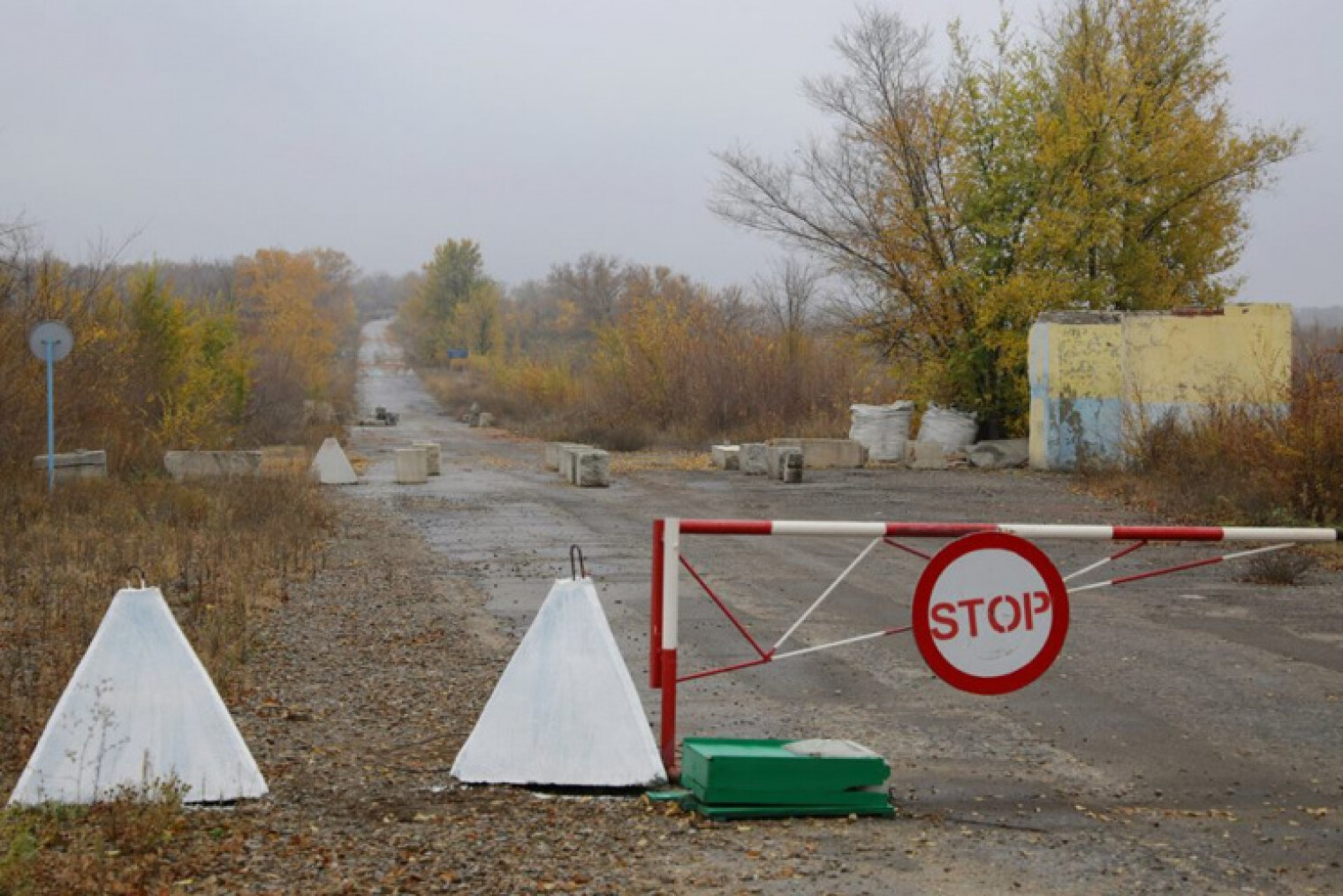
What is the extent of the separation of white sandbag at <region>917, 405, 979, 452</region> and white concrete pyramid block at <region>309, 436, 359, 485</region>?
12226 mm

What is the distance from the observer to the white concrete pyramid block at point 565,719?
6.20 metres

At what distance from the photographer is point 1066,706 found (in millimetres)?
8195

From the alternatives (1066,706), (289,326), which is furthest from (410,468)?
(289,326)

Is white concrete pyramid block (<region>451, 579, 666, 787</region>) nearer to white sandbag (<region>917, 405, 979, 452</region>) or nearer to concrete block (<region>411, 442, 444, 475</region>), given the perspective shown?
concrete block (<region>411, 442, 444, 475</region>)

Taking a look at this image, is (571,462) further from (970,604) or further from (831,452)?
(970,604)

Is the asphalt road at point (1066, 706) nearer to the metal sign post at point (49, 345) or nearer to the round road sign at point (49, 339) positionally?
the metal sign post at point (49, 345)

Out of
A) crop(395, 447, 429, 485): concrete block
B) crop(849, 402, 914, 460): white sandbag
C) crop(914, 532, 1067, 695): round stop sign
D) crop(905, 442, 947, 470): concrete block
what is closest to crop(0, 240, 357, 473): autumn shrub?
crop(395, 447, 429, 485): concrete block

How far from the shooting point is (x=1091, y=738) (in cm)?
742

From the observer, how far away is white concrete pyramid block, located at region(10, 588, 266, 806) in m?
5.80

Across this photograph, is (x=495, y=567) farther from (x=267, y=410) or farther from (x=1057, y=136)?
(x=267, y=410)

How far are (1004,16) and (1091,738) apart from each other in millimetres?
26427

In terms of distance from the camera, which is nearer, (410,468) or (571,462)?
(571,462)

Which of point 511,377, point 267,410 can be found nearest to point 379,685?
point 267,410

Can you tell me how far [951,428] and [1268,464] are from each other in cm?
1351
